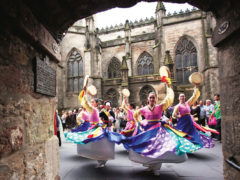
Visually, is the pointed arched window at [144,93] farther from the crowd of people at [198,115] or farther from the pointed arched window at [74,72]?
the pointed arched window at [74,72]

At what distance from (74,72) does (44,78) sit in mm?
20775

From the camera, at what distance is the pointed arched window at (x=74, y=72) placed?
2231 cm

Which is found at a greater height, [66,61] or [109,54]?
[109,54]

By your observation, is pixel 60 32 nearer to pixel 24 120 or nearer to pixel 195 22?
pixel 24 120

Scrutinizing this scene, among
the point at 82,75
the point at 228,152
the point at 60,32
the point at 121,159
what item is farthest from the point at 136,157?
the point at 82,75

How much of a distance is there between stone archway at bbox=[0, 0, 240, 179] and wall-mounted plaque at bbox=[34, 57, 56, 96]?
0.21 feet

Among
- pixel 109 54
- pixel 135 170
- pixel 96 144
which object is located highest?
pixel 109 54

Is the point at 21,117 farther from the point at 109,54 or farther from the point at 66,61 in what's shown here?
the point at 109,54

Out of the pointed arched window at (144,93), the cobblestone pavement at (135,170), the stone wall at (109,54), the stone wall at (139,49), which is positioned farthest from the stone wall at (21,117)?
the stone wall at (109,54)

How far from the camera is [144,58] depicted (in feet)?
77.6

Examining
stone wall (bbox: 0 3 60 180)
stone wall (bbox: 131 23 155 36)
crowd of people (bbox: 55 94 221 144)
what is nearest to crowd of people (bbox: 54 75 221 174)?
crowd of people (bbox: 55 94 221 144)

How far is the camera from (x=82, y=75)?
875 inches

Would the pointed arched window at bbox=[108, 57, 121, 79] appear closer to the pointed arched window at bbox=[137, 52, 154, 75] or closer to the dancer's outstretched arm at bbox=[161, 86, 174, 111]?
the pointed arched window at bbox=[137, 52, 154, 75]

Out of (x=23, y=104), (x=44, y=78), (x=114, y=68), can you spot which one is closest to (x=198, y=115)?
(x=44, y=78)
